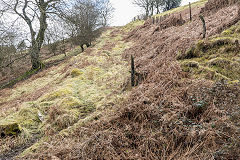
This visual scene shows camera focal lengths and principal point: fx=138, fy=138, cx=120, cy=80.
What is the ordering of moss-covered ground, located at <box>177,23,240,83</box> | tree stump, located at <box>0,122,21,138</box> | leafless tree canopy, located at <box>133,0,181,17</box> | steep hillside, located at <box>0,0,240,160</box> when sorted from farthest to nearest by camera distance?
leafless tree canopy, located at <box>133,0,181,17</box>, tree stump, located at <box>0,122,21,138</box>, moss-covered ground, located at <box>177,23,240,83</box>, steep hillside, located at <box>0,0,240,160</box>

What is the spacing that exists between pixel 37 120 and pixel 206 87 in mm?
5166

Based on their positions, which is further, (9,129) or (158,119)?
(9,129)

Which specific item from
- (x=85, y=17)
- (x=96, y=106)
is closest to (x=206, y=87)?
(x=96, y=106)

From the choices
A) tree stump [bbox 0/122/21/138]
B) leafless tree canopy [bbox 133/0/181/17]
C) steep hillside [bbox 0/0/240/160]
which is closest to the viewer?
steep hillside [bbox 0/0/240/160]

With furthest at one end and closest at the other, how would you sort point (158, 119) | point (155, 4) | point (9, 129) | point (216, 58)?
point (155, 4) < point (216, 58) < point (9, 129) < point (158, 119)

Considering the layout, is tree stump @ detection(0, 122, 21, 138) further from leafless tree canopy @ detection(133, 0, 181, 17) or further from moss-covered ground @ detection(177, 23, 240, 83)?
leafless tree canopy @ detection(133, 0, 181, 17)

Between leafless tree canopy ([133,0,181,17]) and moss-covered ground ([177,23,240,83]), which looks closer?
moss-covered ground ([177,23,240,83])

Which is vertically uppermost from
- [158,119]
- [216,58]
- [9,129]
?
[216,58]

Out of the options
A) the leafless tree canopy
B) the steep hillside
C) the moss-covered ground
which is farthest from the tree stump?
the leafless tree canopy

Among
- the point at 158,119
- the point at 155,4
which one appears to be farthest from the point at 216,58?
the point at 155,4

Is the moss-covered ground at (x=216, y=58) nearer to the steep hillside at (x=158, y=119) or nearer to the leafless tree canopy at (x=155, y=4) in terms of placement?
the steep hillside at (x=158, y=119)

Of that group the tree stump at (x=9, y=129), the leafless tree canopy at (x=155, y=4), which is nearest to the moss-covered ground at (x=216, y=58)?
the tree stump at (x=9, y=129)

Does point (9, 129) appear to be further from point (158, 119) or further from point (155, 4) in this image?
point (155, 4)

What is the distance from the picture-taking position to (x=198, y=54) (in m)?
4.99
